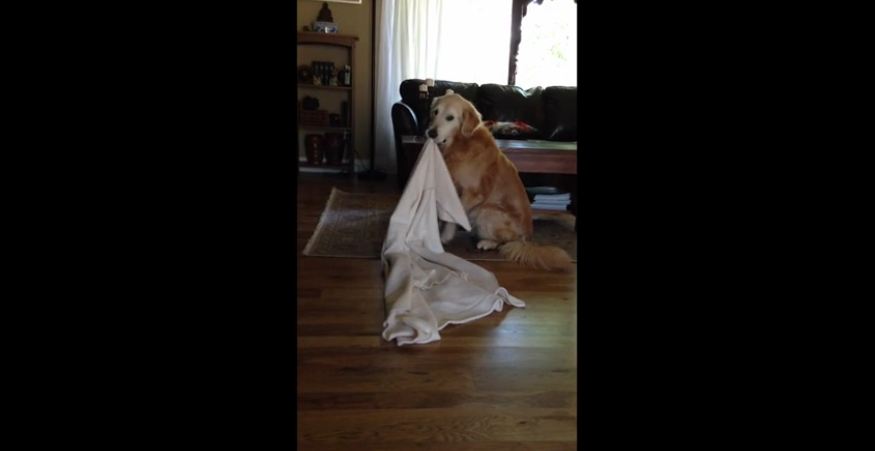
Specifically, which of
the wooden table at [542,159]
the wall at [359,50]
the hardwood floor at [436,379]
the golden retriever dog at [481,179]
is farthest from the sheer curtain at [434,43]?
the hardwood floor at [436,379]

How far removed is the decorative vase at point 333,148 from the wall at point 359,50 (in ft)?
0.81

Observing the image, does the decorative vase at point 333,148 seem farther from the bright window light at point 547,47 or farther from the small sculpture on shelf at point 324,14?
the bright window light at point 547,47

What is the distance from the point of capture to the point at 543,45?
4.57m

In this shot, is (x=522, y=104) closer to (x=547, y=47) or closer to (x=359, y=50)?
(x=547, y=47)

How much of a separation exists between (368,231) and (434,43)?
7.83 feet

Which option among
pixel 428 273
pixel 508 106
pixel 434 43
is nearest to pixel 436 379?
pixel 428 273

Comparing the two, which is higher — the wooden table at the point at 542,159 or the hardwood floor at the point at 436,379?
the wooden table at the point at 542,159

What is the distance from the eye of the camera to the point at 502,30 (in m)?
4.54

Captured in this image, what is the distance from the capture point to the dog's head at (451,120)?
2275 mm
